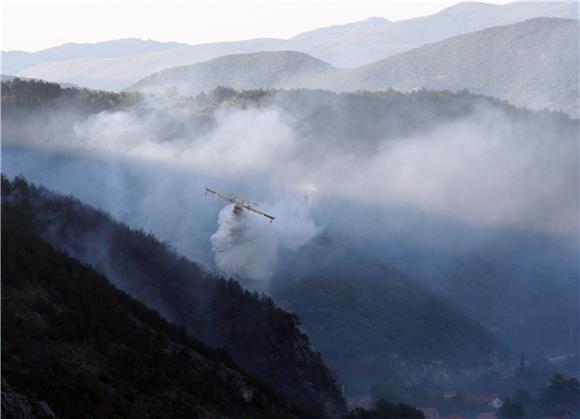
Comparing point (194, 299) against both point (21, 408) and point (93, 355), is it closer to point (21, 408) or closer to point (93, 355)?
point (93, 355)

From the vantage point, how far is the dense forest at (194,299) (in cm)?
16562

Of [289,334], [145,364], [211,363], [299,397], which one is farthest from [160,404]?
[289,334]

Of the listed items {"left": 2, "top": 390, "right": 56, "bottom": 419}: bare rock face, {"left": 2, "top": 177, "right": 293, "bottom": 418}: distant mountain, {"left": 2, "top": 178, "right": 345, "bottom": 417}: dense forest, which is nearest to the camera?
{"left": 2, "top": 390, "right": 56, "bottom": 419}: bare rock face

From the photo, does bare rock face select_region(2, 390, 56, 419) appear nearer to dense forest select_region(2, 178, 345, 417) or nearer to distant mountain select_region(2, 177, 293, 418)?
distant mountain select_region(2, 177, 293, 418)

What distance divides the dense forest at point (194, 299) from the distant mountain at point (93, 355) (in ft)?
60.7

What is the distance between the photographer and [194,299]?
586 feet

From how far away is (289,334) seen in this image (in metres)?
178

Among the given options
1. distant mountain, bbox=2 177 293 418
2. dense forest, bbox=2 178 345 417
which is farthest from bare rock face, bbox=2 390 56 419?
dense forest, bbox=2 178 345 417

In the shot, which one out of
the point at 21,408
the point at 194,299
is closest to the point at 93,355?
the point at 21,408

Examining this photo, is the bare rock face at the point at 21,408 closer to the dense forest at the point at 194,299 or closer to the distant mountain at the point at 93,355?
the distant mountain at the point at 93,355

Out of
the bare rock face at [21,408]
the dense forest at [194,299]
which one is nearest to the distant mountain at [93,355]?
the bare rock face at [21,408]

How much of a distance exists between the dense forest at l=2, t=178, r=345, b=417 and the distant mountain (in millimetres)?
18514

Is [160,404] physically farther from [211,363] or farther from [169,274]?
[169,274]

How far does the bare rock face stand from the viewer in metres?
92.0
